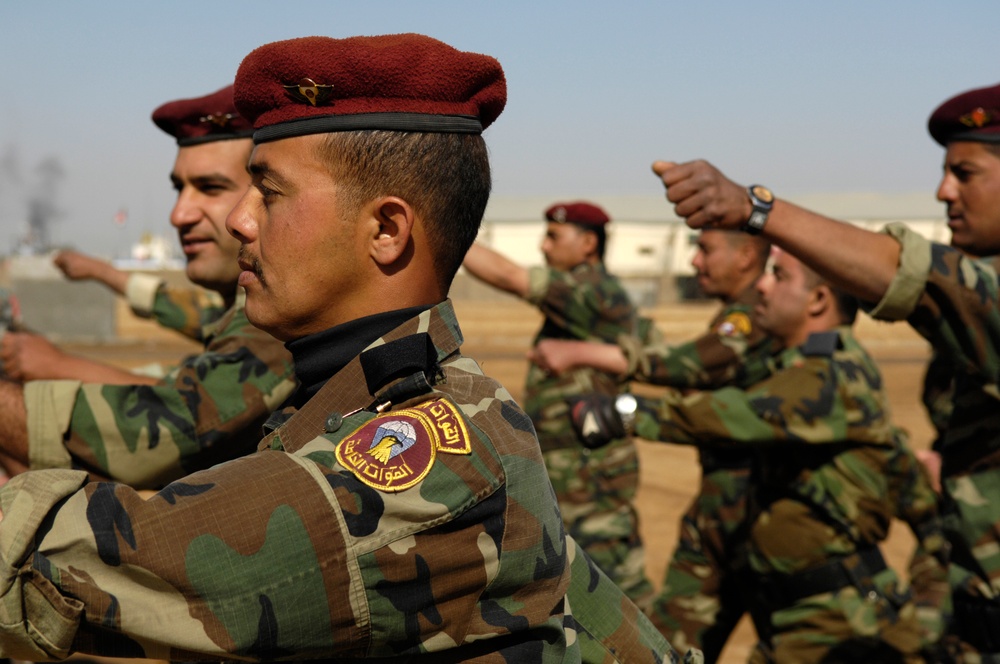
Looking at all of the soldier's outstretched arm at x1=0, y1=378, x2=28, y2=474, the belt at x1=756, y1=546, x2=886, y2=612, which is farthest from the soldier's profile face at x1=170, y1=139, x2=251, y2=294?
the belt at x1=756, y1=546, x2=886, y2=612

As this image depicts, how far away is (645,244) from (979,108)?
52320mm

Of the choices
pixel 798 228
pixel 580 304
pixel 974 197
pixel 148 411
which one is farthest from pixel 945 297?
pixel 580 304

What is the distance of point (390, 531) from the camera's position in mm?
1471

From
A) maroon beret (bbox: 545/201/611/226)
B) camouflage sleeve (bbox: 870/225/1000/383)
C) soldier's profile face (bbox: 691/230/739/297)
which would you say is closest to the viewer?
camouflage sleeve (bbox: 870/225/1000/383)

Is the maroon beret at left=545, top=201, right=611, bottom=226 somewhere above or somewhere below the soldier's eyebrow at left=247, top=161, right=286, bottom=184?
below

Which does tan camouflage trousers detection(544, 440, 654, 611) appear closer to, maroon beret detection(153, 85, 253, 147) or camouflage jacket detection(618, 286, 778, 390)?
camouflage jacket detection(618, 286, 778, 390)

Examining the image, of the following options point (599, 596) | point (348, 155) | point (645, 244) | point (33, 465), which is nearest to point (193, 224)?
point (33, 465)

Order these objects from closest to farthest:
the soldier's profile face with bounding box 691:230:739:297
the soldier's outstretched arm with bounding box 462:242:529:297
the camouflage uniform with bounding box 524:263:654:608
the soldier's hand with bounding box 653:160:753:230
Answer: the soldier's hand with bounding box 653:160:753:230 < the soldier's profile face with bounding box 691:230:739:297 < the soldier's outstretched arm with bounding box 462:242:529:297 < the camouflage uniform with bounding box 524:263:654:608

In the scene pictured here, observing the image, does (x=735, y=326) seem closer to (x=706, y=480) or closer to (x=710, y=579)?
(x=706, y=480)

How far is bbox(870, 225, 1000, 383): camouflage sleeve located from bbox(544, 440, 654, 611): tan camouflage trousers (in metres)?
3.83

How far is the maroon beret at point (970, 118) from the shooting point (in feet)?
13.2

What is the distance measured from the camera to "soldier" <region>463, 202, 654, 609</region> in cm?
693

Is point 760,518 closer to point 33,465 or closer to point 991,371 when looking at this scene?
point 991,371

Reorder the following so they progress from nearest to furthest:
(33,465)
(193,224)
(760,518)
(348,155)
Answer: (348,155) < (33,465) < (193,224) < (760,518)
